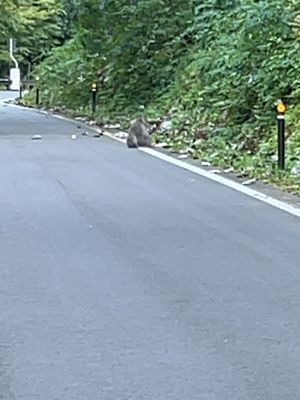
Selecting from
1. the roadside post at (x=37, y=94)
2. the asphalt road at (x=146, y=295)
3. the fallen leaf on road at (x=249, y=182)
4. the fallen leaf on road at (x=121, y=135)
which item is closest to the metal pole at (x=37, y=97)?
the roadside post at (x=37, y=94)

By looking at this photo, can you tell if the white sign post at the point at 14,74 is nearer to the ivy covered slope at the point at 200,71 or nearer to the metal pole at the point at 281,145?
the ivy covered slope at the point at 200,71

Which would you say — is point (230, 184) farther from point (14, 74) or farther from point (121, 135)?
point (14, 74)

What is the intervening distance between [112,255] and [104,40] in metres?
26.5

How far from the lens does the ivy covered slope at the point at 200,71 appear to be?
20.2 metres

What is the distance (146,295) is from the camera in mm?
8102

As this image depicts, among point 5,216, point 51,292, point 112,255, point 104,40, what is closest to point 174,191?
point 5,216

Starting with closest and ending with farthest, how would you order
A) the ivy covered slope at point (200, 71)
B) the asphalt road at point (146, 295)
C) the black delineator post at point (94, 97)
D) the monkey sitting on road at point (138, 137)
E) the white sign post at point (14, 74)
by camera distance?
the asphalt road at point (146, 295)
the ivy covered slope at point (200, 71)
the monkey sitting on road at point (138, 137)
the black delineator post at point (94, 97)
the white sign post at point (14, 74)

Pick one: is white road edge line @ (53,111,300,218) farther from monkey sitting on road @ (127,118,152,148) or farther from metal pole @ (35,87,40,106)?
metal pole @ (35,87,40,106)

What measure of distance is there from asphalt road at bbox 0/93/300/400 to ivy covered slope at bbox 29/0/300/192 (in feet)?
10.9

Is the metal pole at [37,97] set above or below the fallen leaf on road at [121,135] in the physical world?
below

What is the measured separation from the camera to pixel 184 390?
5.73 meters

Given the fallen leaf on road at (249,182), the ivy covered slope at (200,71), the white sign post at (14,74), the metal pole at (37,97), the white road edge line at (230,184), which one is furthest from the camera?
the white sign post at (14,74)

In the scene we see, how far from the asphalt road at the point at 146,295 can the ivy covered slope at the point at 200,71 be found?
10.9ft

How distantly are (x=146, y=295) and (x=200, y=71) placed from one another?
19046 millimetres
